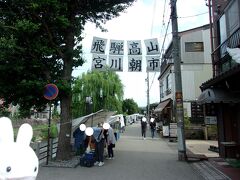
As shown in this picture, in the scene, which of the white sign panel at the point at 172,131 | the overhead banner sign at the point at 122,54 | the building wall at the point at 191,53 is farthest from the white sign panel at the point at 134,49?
the building wall at the point at 191,53

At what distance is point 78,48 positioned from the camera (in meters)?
13.2

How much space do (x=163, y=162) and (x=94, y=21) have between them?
7219mm

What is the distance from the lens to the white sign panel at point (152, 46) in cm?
1393

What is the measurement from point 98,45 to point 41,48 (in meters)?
3.21

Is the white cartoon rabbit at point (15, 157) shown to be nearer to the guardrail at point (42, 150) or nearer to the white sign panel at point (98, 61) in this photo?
the guardrail at point (42, 150)

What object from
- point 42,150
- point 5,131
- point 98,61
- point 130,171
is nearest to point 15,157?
point 5,131

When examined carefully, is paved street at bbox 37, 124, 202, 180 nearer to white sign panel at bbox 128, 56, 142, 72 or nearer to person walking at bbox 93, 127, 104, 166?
person walking at bbox 93, 127, 104, 166

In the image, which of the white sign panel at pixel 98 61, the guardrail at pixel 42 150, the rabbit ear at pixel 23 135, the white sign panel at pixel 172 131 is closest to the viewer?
the rabbit ear at pixel 23 135

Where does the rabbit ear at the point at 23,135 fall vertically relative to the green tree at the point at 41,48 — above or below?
below

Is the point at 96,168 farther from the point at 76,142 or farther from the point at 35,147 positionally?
A: the point at 76,142

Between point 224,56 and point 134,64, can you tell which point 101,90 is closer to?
point 134,64

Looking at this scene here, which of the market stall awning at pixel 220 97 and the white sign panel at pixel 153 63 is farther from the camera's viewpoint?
the white sign panel at pixel 153 63

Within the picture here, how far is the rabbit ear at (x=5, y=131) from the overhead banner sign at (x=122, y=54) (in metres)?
10.2

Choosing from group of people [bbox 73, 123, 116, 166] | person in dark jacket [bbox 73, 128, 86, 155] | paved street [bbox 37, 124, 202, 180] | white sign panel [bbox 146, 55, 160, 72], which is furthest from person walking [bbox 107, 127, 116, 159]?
white sign panel [bbox 146, 55, 160, 72]
